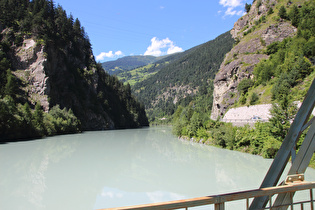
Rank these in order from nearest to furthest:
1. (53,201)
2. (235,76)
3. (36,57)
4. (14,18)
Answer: (53,201) < (235,76) < (36,57) < (14,18)

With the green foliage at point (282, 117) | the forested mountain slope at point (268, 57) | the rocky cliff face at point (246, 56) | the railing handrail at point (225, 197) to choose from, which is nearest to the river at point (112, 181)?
the green foliage at point (282, 117)

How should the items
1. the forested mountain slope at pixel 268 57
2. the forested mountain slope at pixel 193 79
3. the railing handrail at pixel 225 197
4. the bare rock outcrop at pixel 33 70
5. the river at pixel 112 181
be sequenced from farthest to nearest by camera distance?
the forested mountain slope at pixel 193 79
the bare rock outcrop at pixel 33 70
the forested mountain slope at pixel 268 57
the river at pixel 112 181
the railing handrail at pixel 225 197

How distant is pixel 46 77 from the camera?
57.8 meters

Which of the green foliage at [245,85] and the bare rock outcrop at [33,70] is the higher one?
the bare rock outcrop at [33,70]

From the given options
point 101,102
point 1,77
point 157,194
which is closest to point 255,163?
point 157,194

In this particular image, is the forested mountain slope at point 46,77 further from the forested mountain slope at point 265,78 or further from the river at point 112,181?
the forested mountain slope at point 265,78

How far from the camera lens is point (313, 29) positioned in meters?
36.3

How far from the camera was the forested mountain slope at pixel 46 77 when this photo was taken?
43.3m

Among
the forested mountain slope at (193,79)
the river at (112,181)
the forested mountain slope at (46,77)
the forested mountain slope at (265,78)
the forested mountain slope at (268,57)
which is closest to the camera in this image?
the river at (112,181)

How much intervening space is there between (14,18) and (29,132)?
138 ft

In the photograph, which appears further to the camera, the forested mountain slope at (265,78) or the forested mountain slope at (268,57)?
the forested mountain slope at (268,57)

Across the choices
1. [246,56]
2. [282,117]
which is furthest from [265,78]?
[282,117]

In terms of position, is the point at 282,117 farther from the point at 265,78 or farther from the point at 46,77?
the point at 46,77

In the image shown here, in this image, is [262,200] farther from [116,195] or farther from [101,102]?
[101,102]
